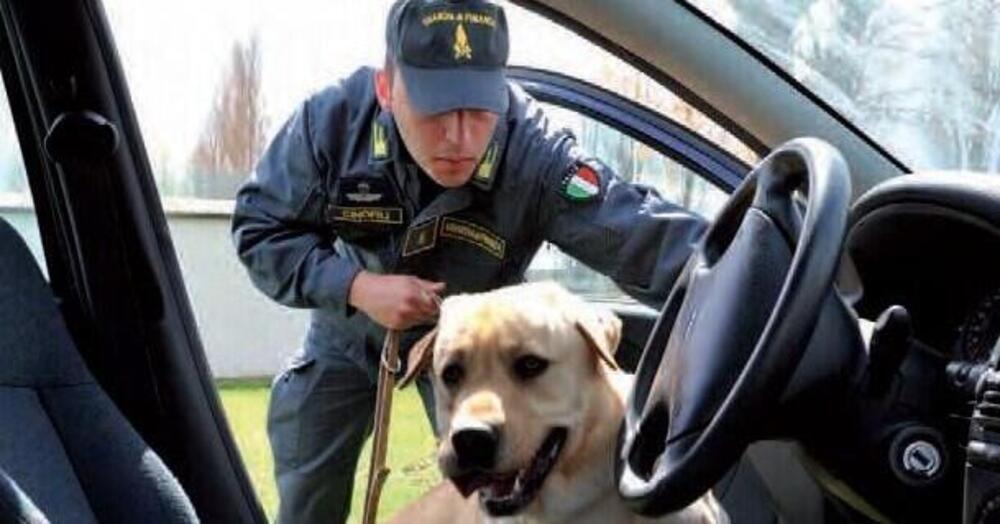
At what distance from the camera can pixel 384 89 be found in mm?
2680

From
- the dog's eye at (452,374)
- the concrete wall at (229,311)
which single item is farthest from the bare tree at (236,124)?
the dog's eye at (452,374)

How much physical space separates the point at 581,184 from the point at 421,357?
15.6 inches

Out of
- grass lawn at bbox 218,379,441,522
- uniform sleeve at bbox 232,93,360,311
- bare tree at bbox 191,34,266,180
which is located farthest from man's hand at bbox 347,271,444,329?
bare tree at bbox 191,34,266,180

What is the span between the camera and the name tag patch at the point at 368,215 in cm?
264

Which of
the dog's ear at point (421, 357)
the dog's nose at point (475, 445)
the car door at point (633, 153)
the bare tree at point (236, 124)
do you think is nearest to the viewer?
the dog's nose at point (475, 445)

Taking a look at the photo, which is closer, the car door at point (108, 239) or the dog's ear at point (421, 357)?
the car door at point (108, 239)

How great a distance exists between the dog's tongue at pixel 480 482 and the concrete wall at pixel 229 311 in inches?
144

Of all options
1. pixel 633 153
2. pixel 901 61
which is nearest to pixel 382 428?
pixel 633 153

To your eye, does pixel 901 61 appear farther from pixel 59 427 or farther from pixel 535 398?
pixel 59 427

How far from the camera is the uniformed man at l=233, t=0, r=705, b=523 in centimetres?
253

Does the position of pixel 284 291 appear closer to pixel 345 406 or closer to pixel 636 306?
pixel 345 406

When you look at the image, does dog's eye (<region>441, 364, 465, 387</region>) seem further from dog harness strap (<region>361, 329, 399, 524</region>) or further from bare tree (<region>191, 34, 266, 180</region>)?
bare tree (<region>191, 34, 266, 180</region>)

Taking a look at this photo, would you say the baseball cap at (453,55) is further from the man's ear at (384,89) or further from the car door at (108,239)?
the car door at (108,239)

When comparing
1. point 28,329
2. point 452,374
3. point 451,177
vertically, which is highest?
point 28,329
